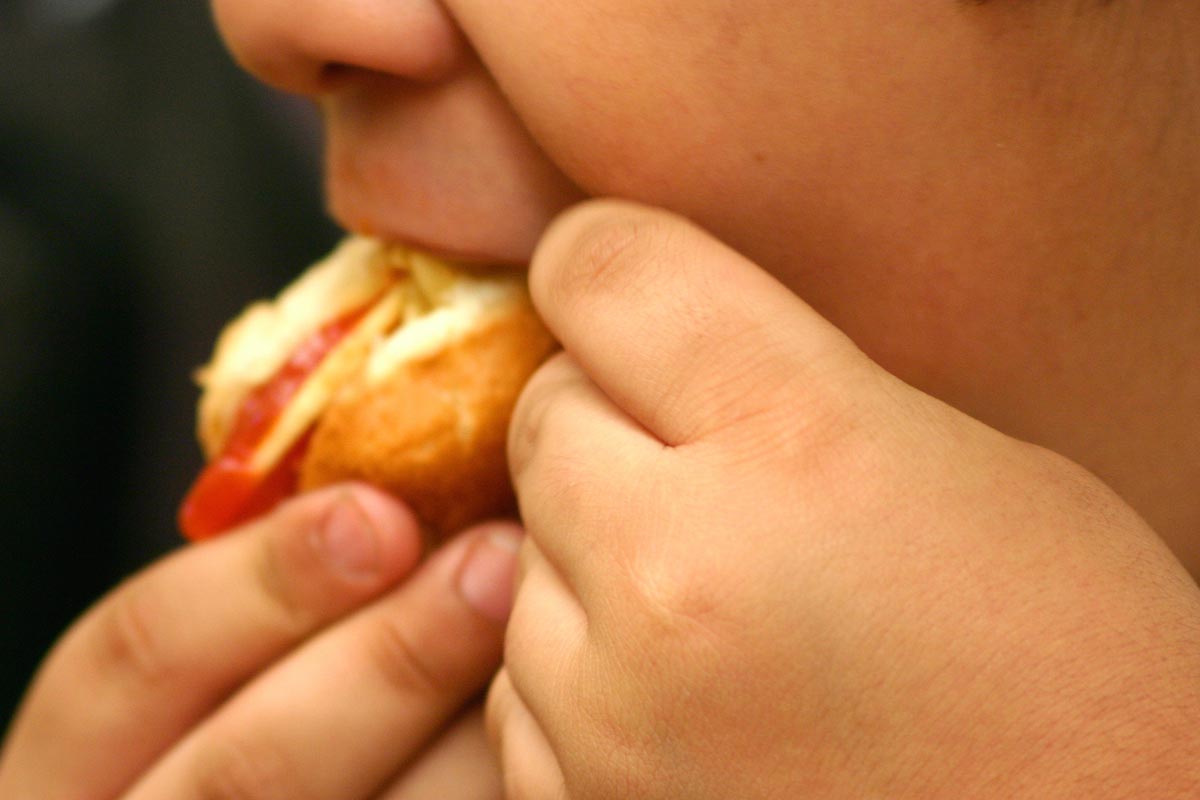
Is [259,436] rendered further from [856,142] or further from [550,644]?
[856,142]

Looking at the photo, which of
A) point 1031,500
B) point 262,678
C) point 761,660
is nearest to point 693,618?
point 761,660

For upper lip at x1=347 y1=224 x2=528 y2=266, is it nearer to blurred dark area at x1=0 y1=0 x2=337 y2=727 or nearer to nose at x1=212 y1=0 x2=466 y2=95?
nose at x1=212 y1=0 x2=466 y2=95

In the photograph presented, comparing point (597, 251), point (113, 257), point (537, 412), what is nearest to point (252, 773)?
point (537, 412)

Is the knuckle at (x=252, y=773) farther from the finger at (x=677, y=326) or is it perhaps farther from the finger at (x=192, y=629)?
the finger at (x=677, y=326)

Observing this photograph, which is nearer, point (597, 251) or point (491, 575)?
point (597, 251)

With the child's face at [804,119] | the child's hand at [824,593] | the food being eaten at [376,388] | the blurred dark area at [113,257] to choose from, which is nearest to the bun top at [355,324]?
the food being eaten at [376,388]

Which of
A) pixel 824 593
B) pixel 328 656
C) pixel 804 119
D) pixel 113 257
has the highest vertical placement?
pixel 804 119
